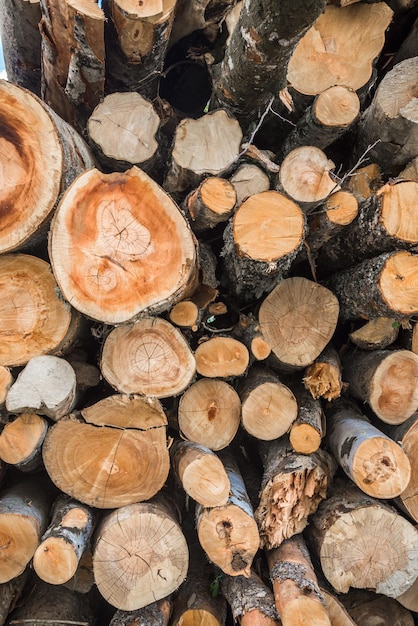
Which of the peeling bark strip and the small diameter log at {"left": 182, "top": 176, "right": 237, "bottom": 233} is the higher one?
the peeling bark strip

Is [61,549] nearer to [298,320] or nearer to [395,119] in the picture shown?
[298,320]

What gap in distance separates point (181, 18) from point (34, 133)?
1.43 meters

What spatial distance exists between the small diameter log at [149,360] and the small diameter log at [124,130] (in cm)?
93

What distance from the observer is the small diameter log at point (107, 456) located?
2.08 meters

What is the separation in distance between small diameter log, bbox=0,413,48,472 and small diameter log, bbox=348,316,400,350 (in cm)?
168

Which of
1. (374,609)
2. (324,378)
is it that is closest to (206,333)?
(324,378)

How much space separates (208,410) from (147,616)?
94cm

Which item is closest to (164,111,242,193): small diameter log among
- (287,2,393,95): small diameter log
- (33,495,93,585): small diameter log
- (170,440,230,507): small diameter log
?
(287,2,393,95): small diameter log

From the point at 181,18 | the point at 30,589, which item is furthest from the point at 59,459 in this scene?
the point at 181,18

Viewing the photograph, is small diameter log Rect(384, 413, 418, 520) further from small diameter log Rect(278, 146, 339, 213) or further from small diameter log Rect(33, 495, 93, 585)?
small diameter log Rect(33, 495, 93, 585)

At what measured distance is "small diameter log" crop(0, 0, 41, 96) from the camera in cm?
269

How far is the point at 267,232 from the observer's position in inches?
82.2

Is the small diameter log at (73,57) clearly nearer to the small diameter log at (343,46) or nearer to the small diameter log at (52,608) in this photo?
the small diameter log at (343,46)

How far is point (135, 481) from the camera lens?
211cm
